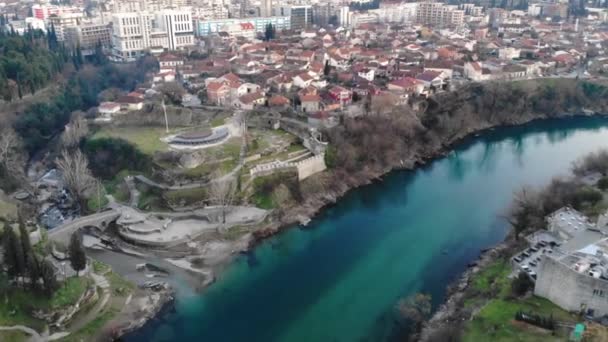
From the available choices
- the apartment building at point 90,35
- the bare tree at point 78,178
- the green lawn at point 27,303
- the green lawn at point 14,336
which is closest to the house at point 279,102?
the bare tree at point 78,178

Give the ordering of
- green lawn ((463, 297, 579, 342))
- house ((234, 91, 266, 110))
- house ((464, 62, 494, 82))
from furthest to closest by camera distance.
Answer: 1. house ((464, 62, 494, 82))
2. house ((234, 91, 266, 110))
3. green lawn ((463, 297, 579, 342))

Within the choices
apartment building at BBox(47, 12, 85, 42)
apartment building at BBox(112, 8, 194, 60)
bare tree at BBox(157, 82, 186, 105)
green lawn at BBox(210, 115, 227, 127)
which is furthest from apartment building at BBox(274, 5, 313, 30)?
green lawn at BBox(210, 115, 227, 127)

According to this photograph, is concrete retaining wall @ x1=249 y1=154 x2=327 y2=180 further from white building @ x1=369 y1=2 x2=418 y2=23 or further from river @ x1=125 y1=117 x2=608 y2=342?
white building @ x1=369 y1=2 x2=418 y2=23

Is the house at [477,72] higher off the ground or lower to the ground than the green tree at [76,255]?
higher

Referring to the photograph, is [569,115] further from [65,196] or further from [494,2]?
[494,2]

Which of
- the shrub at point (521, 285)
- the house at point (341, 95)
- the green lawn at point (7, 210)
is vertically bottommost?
the shrub at point (521, 285)

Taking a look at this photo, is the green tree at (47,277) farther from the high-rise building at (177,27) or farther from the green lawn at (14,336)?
the high-rise building at (177,27)
